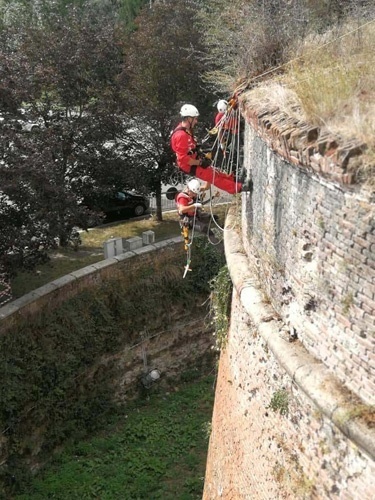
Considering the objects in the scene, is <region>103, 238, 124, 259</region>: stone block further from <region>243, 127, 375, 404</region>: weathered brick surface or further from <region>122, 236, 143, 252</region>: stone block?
<region>243, 127, 375, 404</region>: weathered brick surface

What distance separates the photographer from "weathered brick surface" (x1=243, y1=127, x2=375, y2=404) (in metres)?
4.38

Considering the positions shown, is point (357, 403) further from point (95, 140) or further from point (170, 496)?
point (95, 140)

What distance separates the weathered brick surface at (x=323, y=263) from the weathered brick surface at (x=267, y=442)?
59 centimetres

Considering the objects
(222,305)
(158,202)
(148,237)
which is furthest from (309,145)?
(158,202)

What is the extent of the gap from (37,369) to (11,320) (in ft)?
3.63

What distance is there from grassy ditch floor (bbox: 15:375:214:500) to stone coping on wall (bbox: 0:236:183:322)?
124 inches

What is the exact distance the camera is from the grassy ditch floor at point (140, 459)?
11.0 meters

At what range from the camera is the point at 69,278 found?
1270cm

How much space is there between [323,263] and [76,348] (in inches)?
335

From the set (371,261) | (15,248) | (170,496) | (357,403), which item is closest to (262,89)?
(371,261)

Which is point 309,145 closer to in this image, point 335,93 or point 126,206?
point 335,93

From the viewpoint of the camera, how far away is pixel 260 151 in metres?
6.41

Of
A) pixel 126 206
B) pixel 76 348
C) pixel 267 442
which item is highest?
pixel 267 442

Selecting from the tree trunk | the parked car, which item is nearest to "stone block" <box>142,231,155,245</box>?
the tree trunk
